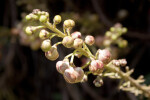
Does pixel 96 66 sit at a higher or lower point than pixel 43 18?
lower

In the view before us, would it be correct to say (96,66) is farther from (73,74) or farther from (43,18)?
(43,18)

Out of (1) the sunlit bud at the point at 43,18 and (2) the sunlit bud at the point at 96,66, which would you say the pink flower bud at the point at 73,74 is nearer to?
(2) the sunlit bud at the point at 96,66

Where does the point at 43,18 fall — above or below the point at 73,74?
above

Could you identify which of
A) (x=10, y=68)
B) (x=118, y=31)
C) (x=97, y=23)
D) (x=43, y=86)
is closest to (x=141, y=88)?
(x=118, y=31)

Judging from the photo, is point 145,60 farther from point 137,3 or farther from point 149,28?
point 137,3

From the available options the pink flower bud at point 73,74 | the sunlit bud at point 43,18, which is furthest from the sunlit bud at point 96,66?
the sunlit bud at point 43,18

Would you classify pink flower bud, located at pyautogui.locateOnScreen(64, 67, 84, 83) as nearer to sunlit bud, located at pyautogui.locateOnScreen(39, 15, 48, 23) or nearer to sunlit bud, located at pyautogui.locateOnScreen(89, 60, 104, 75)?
sunlit bud, located at pyautogui.locateOnScreen(89, 60, 104, 75)

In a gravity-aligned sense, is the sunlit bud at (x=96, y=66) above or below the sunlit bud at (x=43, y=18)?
below

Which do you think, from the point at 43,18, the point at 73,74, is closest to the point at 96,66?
the point at 73,74

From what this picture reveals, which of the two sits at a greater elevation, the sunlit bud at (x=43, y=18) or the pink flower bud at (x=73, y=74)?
the sunlit bud at (x=43, y=18)

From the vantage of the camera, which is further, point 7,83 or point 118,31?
point 7,83

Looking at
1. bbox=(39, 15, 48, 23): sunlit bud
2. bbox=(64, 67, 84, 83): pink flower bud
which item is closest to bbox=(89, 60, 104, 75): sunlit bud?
bbox=(64, 67, 84, 83): pink flower bud
